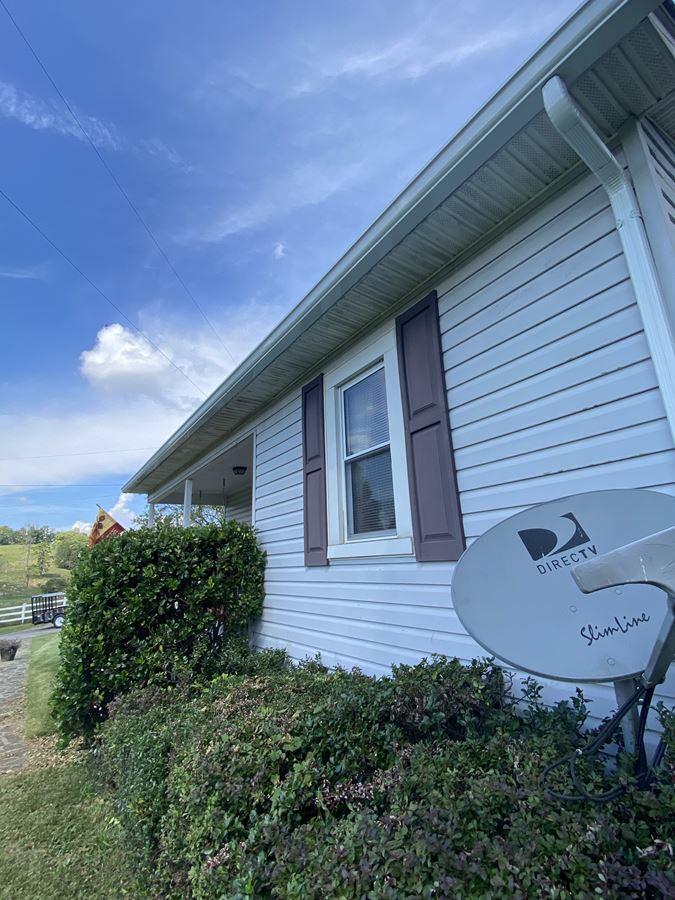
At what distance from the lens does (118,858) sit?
260 centimetres

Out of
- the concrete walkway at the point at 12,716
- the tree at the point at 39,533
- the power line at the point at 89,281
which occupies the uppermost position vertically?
the power line at the point at 89,281

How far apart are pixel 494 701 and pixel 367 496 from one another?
6.04 ft

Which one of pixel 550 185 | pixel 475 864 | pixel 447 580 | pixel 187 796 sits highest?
pixel 550 185

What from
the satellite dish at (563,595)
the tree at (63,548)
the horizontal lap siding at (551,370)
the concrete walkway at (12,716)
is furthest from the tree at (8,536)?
the satellite dish at (563,595)

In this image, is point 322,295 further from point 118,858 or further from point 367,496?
point 118,858

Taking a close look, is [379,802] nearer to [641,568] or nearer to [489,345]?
[641,568]

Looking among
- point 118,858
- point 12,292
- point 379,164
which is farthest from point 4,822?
point 12,292

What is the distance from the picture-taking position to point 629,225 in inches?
80.2

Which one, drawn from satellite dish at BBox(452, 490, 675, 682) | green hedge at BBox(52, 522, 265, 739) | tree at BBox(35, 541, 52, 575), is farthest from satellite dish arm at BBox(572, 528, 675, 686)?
tree at BBox(35, 541, 52, 575)

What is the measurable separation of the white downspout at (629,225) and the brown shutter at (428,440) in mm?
1225

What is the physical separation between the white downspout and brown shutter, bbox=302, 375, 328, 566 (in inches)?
108

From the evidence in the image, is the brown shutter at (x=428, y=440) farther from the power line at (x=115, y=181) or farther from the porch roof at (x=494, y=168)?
the power line at (x=115, y=181)

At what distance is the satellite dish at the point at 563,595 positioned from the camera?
161 centimetres

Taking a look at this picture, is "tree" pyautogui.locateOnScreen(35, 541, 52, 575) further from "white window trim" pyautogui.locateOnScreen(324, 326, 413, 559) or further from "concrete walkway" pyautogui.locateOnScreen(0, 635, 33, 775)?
"white window trim" pyautogui.locateOnScreen(324, 326, 413, 559)
